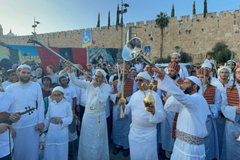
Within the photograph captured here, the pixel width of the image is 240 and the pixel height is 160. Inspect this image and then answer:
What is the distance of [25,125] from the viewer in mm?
3215

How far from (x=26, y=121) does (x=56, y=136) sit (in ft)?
2.12

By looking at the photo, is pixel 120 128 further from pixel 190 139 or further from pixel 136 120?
pixel 190 139

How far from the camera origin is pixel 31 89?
3.32 metres

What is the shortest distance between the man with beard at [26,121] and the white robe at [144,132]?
6.18ft

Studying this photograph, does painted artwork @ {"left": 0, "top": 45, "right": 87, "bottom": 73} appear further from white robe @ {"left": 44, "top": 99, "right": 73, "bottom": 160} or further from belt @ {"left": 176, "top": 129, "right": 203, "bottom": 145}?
belt @ {"left": 176, "top": 129, "right": 203, "bottom": 145}

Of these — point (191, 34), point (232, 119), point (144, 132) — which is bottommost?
point (144, 132)

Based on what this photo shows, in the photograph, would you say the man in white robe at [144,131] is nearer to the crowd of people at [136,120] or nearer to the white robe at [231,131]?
the crowd of people at [136,120]

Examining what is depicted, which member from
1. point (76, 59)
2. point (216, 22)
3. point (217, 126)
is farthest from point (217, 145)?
point (216, 22)

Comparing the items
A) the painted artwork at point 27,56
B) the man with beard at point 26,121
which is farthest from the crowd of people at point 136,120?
the painted artwork at point 27,56

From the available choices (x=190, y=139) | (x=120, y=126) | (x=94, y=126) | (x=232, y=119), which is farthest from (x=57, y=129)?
(x=232, y=119)

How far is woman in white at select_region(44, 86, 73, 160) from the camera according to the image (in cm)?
331

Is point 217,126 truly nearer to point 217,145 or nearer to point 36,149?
point 217,145

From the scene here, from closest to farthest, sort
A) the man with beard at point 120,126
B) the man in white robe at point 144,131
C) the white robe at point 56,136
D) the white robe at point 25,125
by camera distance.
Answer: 1. the man in white robe at point 144,131
2. the white robe at point 25,125
3. the white robe at point 56,136
4. the man with beard at point 120,126

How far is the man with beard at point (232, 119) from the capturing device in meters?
3.26
